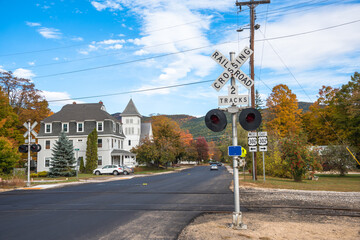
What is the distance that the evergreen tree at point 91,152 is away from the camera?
4791cm

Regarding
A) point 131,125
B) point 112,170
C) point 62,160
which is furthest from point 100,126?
point 131,125

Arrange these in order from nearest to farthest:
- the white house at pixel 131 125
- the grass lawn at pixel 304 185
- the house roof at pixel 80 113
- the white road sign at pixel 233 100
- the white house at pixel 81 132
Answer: the white road sign at pixel 233 100, the grass lawn at pixel 304 185, the white house at pixel 81 132, the house roof at pixel 80 113, the white house at pixel 131 125

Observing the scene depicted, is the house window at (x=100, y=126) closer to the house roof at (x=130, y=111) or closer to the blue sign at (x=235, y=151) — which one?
the house roof at (x=130, y=111)

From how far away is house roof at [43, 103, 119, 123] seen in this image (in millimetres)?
53234

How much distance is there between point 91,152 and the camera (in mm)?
48562

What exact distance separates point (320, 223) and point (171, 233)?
13.4 ft

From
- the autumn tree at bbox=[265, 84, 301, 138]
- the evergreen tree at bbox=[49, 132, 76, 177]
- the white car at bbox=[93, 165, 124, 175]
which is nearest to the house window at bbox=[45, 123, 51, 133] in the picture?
the evergreen tree at bbox=[49, 132, 76, 177]

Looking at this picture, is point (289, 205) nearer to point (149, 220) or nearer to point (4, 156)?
point (149, 220)

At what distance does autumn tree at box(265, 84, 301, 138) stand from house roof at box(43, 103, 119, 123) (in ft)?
96.6

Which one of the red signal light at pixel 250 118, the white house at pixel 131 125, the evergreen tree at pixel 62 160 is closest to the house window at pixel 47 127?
the evergreen tree at pixel 62 160

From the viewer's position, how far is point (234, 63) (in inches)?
320

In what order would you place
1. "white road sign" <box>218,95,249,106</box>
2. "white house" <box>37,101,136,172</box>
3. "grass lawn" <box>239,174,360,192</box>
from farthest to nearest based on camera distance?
"white house" <box>37,101,136,172</box>
"grass lawn" <box>239,174,360,192</box>
"white road sign" <box>218,95,249,106</box>

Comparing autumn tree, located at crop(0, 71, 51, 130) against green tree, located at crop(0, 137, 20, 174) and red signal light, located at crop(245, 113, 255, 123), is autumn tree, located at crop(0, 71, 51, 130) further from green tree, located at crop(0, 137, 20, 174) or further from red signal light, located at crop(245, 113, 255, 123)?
red signal light, located at crop(245, 113, 255, 123)

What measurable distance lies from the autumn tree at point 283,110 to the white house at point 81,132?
2806 centimetres
